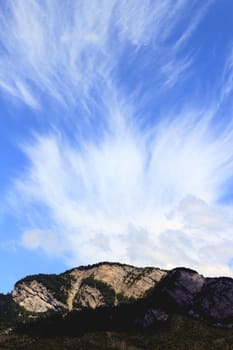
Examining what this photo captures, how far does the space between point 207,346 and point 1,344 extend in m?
85.8

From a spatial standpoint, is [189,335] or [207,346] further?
[189,335]

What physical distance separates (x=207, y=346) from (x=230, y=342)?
1160 cm

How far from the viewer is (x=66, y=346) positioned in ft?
619

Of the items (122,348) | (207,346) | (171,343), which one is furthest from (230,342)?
(122,348)

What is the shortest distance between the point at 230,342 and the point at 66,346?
227 ft

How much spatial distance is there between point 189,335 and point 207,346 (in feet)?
51.2

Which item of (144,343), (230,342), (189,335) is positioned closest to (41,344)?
(144,343)

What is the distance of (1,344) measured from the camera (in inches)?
7431

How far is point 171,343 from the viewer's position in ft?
624

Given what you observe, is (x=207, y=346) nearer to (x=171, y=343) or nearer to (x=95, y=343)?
(x=171, y=343)

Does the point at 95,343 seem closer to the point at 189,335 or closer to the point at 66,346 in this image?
the point at 66,346

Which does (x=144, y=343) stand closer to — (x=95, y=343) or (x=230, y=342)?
(x=95, y=343)

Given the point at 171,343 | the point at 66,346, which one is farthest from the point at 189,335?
the point at 66,346

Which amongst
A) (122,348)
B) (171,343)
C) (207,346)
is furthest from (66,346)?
(207,346)
